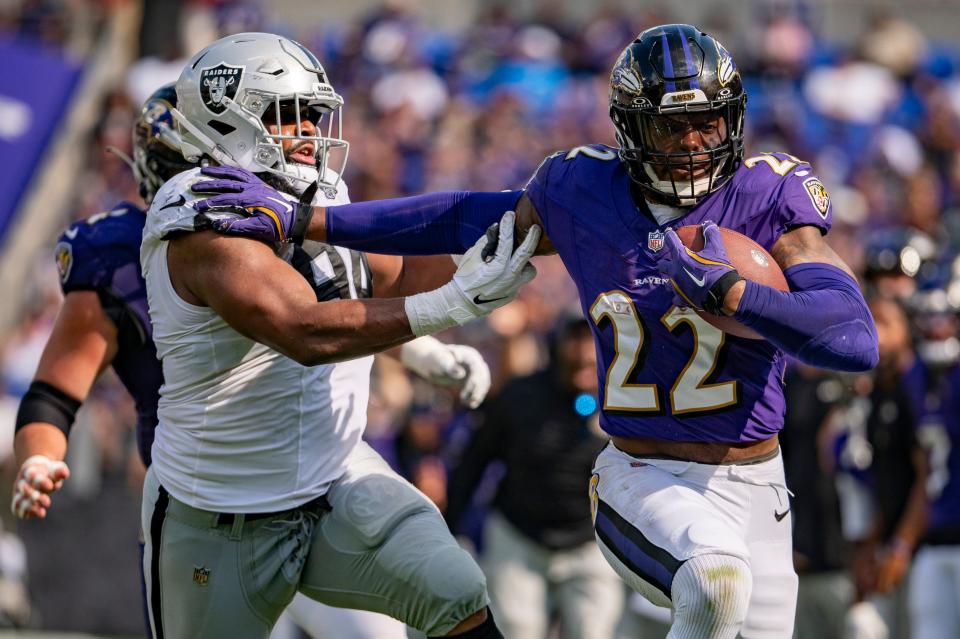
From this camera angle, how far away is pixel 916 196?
9.73m

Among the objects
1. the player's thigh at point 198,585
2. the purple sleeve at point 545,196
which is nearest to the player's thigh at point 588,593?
the player's thigh at point 198,585

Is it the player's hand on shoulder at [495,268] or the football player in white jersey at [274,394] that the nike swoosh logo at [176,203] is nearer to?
the football player in white jersey at [274,394]

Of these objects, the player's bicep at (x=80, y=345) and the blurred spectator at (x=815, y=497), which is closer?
the player's bicep at (x=80, y=345)

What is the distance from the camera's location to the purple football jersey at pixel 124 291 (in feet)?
14.1

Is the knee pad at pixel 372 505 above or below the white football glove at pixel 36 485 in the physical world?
below

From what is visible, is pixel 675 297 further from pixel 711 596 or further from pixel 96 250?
pixel 96 250

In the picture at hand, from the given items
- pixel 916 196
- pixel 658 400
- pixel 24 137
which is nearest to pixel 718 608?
pixel 658 400

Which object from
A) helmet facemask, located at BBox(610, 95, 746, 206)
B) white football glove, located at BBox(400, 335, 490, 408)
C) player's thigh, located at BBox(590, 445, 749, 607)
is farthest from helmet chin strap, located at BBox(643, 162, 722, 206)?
white football glove, located at BBox(400, 335, 490, 408)

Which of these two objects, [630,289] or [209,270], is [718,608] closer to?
[630,289]

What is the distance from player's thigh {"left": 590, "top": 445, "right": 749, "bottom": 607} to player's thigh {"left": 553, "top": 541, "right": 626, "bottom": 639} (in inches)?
110

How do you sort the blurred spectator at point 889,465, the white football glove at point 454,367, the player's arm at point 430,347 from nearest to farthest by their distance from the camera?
the player's arm at point 430,347 < the white football glove at point 454,367 < the blurred spectator at point 889,465

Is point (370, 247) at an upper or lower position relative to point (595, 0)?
upper

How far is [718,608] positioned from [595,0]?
1253 cm

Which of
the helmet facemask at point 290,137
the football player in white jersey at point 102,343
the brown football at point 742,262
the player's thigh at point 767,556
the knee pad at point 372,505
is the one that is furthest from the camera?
the football player in white jersey at point 102,343
